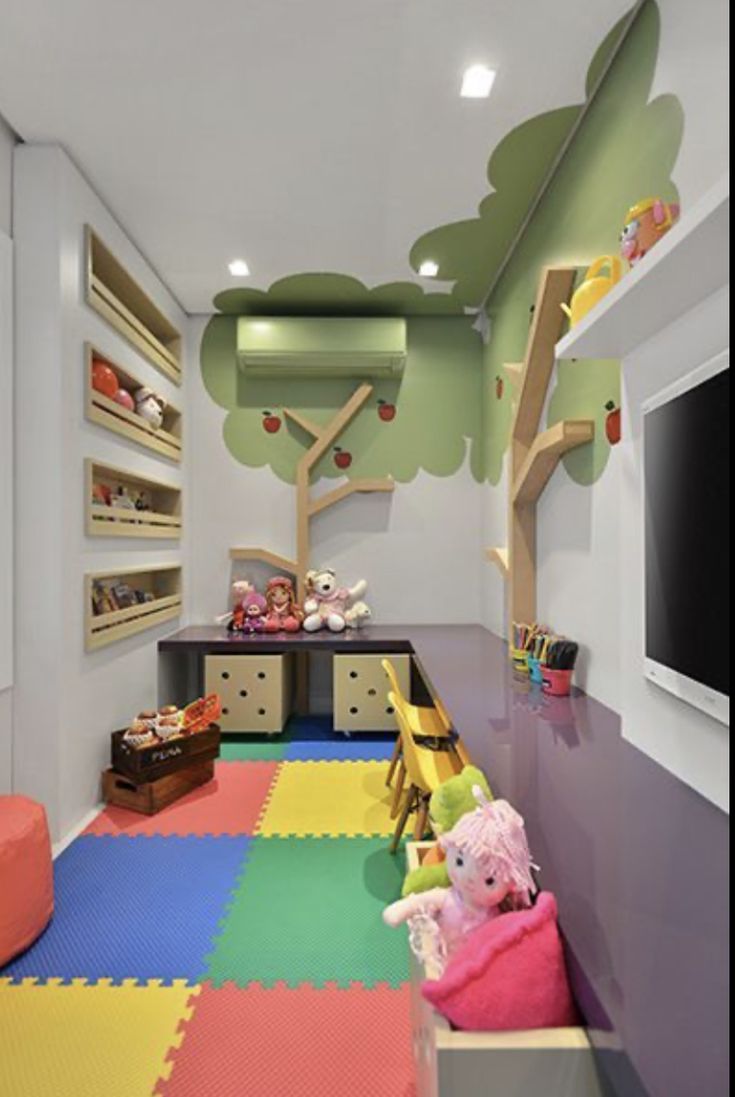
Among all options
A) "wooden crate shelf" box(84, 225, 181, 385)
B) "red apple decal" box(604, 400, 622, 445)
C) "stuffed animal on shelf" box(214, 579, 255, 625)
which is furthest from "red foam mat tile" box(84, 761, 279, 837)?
"wooden crate shelf" box(84, 225, 181, 385)

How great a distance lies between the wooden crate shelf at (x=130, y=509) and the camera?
9.23 ft

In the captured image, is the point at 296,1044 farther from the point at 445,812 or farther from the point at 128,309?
the point at 128,309

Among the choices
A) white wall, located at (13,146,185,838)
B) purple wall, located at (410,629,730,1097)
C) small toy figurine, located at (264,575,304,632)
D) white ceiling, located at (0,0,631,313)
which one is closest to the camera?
purple wall, located at (410,629,730,1097)

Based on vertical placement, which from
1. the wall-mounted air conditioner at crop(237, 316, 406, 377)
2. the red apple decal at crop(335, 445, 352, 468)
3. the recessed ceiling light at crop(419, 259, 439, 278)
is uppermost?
the recessed ceiling light at crop(419, 259, 439, 278)

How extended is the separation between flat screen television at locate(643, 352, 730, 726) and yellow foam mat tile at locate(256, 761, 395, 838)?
157 centimetres

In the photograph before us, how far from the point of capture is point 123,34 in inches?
76.6

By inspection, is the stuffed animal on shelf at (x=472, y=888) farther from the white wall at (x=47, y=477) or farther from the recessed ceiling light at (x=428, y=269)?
the recessed ceiling light at (x=428, y=269)

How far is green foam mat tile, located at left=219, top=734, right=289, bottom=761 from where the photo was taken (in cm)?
348

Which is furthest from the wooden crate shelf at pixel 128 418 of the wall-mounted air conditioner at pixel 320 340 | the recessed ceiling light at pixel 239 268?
the recessed ceiling light at pixel 239 268

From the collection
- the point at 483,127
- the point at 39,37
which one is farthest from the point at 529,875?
the point at 39,37

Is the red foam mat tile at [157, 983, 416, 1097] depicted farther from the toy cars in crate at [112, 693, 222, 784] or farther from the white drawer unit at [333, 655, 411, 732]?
the white drawer unit at [333, 655, 411, 732]

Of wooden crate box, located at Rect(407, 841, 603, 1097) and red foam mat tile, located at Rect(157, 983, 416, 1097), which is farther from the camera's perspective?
red foam mat tile, located at Rect(157, 983, 416, 1097)

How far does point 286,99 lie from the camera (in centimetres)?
222

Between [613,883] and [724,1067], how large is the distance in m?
0.37
